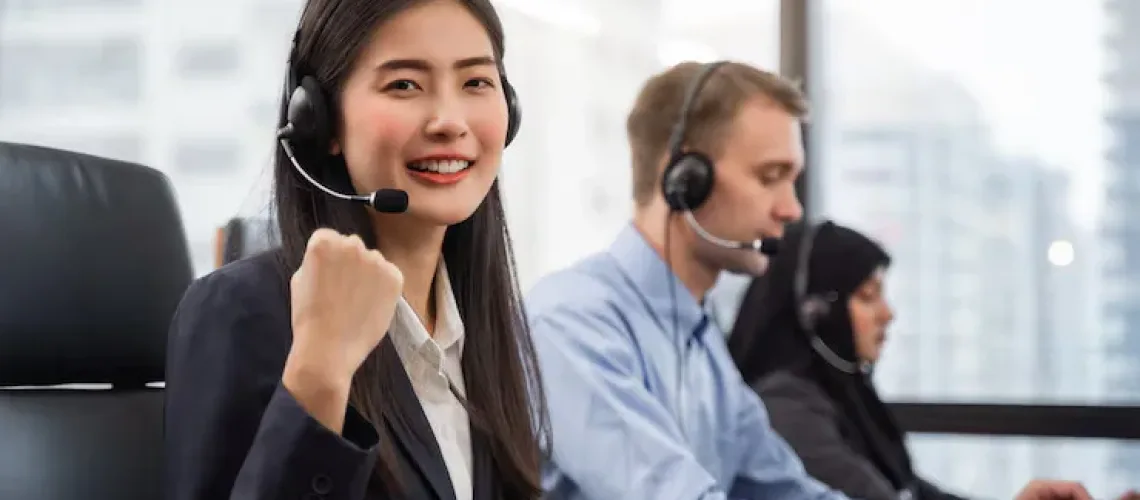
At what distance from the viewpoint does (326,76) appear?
102cm

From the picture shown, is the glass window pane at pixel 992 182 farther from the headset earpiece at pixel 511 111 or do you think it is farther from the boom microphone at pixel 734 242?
the headset earpiece at pixel 511 111

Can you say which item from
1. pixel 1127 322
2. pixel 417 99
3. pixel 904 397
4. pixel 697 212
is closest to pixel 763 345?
pixel 697 212

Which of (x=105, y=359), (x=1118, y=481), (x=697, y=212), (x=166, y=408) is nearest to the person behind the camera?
(x=166, y=408)

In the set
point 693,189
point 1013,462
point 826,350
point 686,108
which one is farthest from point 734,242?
point 1013,462

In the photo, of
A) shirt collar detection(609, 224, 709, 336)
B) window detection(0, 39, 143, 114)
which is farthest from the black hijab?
window detection(0, 39, 143, 114)

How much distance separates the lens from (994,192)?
2.98m

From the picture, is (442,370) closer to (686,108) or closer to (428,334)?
(428,334)

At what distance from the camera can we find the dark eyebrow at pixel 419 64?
998 mm

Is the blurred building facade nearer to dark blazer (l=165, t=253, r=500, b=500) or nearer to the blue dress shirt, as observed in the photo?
the blue dress shirt

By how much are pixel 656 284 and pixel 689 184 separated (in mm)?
153

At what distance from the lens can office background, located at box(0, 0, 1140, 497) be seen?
2877 mm

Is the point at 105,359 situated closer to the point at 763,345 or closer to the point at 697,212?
the point at 697,212

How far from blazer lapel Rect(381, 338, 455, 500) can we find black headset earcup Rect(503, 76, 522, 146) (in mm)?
227

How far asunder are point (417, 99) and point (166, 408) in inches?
11.6
